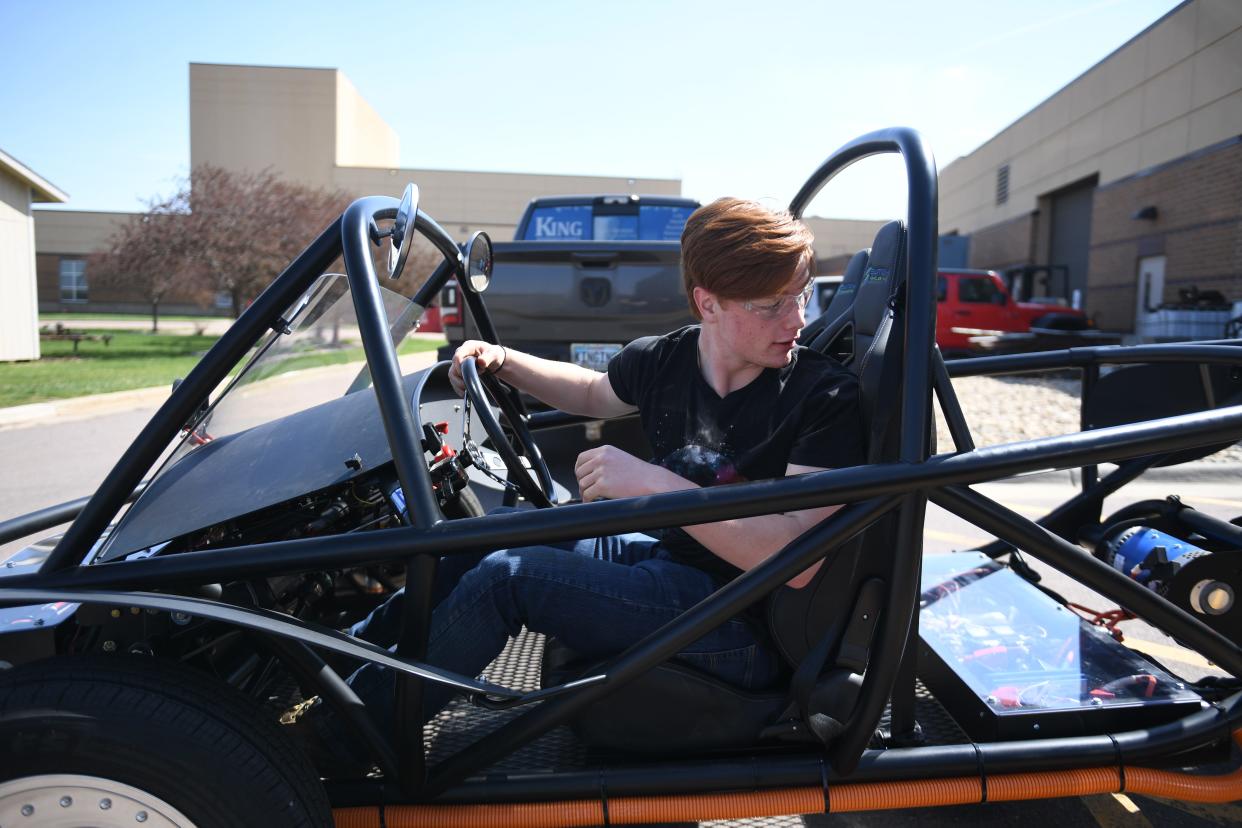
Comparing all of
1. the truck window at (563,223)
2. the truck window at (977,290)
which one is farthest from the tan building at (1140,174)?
the truck window at (563,223)

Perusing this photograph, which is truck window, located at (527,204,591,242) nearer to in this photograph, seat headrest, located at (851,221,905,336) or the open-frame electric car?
the open-frame electric car

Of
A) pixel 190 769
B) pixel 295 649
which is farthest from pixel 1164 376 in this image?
pixel 190 769

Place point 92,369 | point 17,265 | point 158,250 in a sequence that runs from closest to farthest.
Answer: point 92,369, point 17,265, point 158,250

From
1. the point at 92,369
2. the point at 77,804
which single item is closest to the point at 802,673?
the point at 77,804

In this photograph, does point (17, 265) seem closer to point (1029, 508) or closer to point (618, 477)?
point (1029, 508)

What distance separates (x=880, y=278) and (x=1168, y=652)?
230 centimetres

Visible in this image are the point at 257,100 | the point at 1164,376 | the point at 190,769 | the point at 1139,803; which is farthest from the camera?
the point at 257,100

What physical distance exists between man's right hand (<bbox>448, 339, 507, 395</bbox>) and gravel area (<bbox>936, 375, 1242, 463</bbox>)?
3942 mm

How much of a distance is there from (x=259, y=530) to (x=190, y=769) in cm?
46

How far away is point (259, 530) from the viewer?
166 cm

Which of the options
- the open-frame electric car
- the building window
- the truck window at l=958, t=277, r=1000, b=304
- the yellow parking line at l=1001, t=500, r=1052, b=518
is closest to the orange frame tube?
the open-frame electric car

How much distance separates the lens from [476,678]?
1749 millimetres

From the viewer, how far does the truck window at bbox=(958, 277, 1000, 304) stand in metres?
16.1

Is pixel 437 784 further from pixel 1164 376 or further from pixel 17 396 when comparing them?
pixel 17 396
